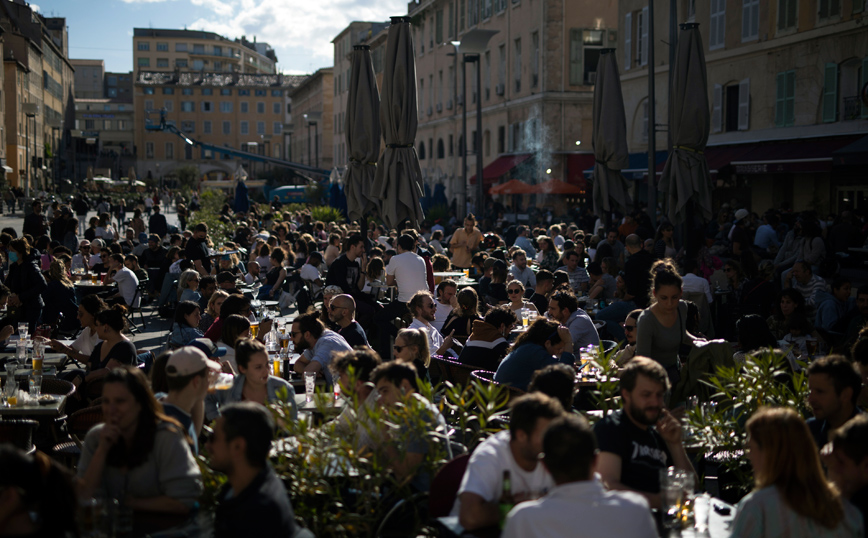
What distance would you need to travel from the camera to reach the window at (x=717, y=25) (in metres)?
28.1

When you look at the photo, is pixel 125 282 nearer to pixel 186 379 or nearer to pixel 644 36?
pixel 186 379

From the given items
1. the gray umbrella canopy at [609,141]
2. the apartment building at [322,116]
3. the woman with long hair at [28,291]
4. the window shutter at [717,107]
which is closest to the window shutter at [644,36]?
the window shutter at [717,107]

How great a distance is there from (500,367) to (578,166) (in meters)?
32.2

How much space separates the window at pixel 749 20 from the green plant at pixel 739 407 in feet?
76.5

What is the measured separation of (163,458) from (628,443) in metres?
2.28

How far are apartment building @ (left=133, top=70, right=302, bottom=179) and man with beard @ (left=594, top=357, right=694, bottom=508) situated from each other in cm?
10820

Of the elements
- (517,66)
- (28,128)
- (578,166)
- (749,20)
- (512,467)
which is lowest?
(512,467)

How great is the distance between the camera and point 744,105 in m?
27.3

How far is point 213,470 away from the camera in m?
4.43

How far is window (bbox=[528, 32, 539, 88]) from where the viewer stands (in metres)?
40.4

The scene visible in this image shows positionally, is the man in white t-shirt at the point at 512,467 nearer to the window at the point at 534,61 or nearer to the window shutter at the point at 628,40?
the window shutter at the point at 628,40

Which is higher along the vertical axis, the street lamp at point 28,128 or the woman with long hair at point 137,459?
the street lamp at point 28,128

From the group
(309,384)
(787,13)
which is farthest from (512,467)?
(787,13)

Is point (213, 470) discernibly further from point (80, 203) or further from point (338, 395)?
point (80, 203)
